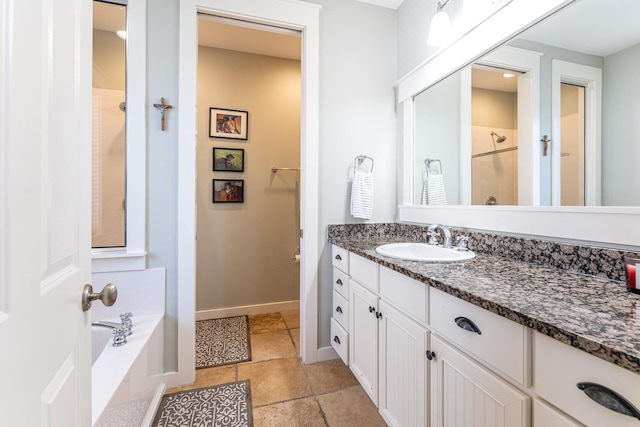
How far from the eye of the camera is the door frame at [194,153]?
1775 mm

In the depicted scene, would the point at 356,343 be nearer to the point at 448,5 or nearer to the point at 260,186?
the point at 260,186

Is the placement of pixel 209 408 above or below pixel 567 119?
below

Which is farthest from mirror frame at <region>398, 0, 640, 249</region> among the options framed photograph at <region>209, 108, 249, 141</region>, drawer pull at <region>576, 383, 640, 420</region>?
framed photograph at <region>209, 108, 249, 141</region>

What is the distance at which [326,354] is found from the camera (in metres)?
2.09

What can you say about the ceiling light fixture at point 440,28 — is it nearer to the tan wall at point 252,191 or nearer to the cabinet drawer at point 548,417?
the tan wall at point 252,191

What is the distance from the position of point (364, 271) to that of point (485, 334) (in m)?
0.79

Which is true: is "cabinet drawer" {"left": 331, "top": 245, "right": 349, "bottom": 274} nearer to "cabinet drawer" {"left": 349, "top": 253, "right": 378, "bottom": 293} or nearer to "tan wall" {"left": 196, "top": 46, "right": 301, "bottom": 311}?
"cabinet drawer" {"left": 349, "top": 253, "right": 378, "bottom": 293}

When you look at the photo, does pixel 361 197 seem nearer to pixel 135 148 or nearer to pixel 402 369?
pixel 402 369

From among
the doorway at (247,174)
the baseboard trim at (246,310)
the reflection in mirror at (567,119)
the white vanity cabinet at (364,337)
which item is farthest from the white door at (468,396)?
the baseboard trim at (246,310)

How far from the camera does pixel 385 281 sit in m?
1.35

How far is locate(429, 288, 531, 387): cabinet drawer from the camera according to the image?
0.70 meters

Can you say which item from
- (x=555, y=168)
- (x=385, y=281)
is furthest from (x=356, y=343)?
(x=555, y=168)

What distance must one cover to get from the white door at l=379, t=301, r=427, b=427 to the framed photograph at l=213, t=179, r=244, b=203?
194 centimetres

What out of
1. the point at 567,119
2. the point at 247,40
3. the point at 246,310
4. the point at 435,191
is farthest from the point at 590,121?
the point at 246,310
